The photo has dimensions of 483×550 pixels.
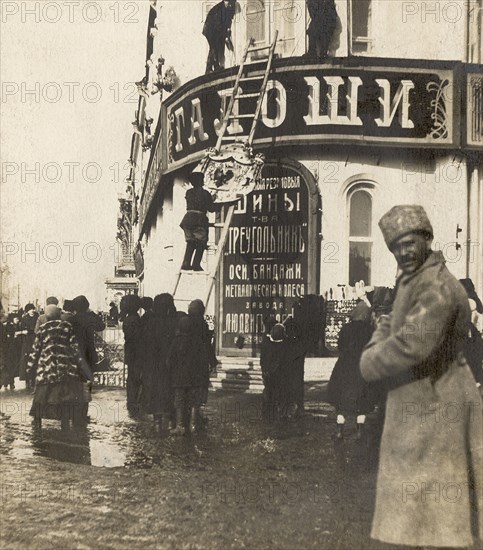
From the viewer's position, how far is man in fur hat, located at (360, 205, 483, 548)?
2.90 metres

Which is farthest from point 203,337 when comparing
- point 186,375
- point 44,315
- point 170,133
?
point 170,133

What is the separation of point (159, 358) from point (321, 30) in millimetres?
1683

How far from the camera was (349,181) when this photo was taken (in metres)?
3.37

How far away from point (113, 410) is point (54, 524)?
57 centimetres

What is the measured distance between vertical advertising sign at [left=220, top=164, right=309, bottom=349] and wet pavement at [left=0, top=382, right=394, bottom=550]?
344mm

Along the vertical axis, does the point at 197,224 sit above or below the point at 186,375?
above

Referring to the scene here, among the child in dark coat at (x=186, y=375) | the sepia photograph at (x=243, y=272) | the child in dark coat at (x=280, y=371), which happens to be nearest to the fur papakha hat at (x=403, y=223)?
the sepia photograph at (x=243, y=272)

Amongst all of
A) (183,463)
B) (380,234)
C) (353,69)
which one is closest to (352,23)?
(353,69)

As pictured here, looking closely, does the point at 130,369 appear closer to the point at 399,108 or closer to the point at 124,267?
the point at 124,267

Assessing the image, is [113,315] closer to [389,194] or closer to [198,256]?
[198,256]

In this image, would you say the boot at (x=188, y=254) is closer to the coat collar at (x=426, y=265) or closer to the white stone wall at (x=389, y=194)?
the white stone wall at (x=389, y=194)

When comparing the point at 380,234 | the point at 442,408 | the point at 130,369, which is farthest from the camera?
the point at 130,369

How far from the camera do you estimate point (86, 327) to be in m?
3.65

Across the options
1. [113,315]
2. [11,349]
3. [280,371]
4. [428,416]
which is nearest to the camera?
[428,416]
